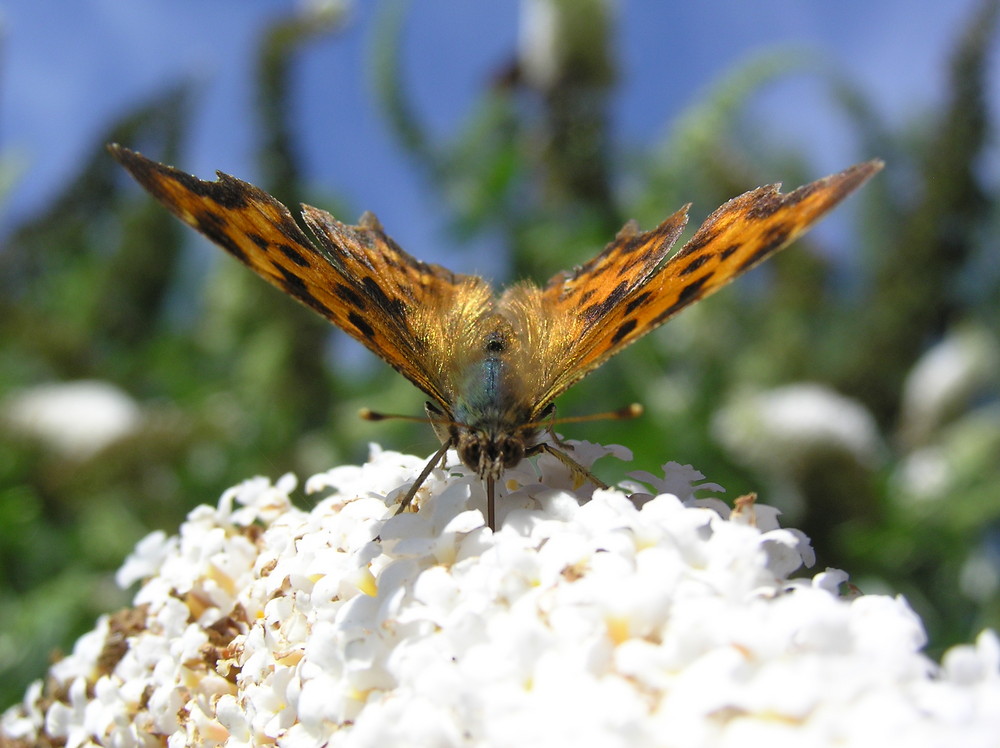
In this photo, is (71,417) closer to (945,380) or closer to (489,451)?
(489,451)

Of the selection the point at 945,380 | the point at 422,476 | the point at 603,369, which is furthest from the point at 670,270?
the point at 945,380

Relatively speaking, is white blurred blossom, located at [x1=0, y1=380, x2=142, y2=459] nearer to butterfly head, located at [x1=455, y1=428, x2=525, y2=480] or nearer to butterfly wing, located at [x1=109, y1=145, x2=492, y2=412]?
butterfly wing, located at [x1=109, y1=145, x2=492, y2=412]

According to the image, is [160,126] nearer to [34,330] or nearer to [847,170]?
[34,330]

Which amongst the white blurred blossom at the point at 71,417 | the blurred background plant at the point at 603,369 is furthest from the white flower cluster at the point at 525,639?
the white blurred blossom at the point at 71,417

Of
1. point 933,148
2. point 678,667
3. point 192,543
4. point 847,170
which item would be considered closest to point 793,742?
point 678,667

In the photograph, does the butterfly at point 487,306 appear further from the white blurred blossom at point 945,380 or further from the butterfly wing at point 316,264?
the white blurred blossom at point 945,380

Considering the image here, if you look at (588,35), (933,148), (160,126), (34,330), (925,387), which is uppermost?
(160,126)
